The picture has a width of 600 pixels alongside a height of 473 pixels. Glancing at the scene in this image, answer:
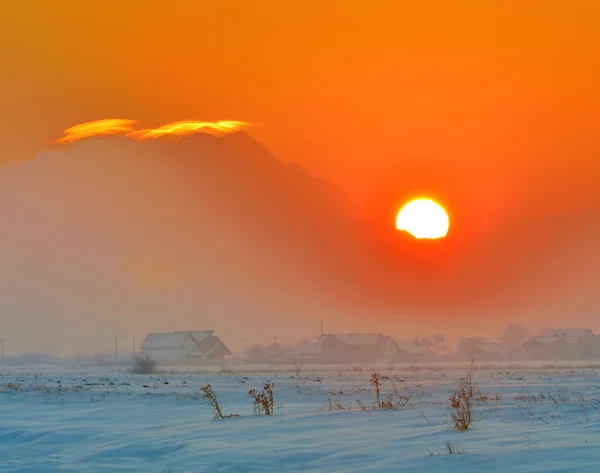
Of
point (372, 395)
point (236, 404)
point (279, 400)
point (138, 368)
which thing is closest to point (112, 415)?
point (236, 404)

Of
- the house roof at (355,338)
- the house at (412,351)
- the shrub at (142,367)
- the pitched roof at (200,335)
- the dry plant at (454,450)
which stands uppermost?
the pitched roof at (200,335)

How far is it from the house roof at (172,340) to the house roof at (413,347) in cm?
4408

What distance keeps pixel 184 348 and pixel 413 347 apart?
57.5m

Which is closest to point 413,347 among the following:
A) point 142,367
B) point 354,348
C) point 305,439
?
point 354,348

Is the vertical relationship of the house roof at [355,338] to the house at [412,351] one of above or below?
above

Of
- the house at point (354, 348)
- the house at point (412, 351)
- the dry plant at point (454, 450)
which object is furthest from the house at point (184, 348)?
the dry plant at point (454, 450)

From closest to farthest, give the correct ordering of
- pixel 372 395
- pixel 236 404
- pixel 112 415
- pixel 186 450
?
pixel 186 450, pixel 112 415, pixel 236 404, pixel 372 395

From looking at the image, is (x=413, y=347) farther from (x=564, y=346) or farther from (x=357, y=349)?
(x=564, y=346)

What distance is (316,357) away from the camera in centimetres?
15550

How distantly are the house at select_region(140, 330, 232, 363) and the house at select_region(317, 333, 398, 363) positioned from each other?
20026 mm

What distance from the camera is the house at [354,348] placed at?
504ft

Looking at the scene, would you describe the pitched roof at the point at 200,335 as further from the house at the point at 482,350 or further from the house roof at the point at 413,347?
the house at the point at 482,350

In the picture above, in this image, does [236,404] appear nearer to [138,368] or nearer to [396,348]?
[138,368]

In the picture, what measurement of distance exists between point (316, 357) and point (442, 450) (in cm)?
14265
